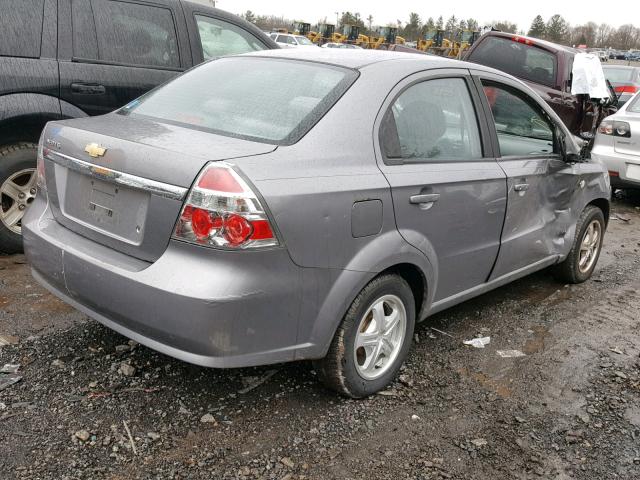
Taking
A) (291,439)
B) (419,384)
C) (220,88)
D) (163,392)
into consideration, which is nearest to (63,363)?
(163,392)

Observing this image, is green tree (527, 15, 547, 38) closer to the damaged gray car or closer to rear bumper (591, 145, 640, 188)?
rear bumper (591, 145, 640, 188)

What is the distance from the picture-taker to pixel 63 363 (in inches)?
127

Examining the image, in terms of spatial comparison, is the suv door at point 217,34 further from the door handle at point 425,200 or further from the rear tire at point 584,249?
the rear tire at point 584,249

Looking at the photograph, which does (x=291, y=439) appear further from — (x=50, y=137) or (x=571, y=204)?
(x=571, y=204)

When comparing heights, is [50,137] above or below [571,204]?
above

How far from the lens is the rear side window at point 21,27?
168 inches

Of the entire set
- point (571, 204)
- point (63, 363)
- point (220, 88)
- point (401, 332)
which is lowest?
point (63, 363)

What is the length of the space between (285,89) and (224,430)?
1.64 m

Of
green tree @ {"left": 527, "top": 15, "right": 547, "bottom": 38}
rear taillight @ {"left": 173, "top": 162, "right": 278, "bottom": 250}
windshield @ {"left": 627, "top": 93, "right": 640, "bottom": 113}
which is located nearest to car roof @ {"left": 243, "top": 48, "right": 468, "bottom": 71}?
rear taillight @ {"left": 173, "top": 162, "right": 278, "bottom": 250}

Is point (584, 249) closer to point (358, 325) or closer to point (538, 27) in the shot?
point (358, 325)

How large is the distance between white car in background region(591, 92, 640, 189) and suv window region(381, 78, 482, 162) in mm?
4672

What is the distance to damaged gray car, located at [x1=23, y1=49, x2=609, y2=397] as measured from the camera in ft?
7.98

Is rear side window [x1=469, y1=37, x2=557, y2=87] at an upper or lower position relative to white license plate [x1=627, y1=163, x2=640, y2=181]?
upper

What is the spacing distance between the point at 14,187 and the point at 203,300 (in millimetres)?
2824
